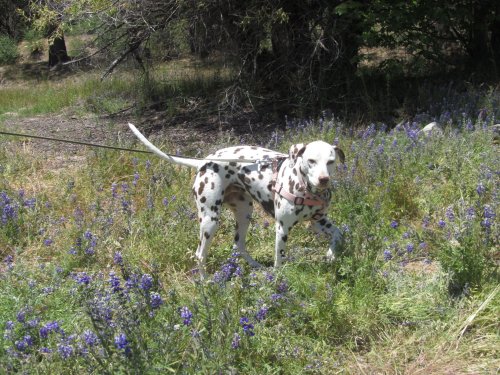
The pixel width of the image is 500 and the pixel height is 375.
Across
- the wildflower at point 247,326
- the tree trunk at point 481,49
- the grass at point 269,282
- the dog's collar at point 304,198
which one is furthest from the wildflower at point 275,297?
the tree trunk at point 481,49

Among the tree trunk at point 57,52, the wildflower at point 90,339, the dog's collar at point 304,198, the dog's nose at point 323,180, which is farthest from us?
the tree trunk at point 57,52

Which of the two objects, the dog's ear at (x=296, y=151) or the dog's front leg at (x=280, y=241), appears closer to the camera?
the dog's ear at (x=296, y=151)

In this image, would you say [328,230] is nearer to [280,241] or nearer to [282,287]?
[280,241]

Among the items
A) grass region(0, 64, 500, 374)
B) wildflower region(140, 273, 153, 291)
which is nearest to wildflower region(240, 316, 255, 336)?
grass region(0, 64, 500, 374)

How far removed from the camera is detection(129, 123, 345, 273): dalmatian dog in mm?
4297

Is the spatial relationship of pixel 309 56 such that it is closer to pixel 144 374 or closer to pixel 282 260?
pixel 282 260

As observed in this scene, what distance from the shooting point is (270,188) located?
4.70 metres

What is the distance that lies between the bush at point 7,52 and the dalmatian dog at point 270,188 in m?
25.7

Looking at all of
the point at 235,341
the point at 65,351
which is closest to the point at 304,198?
the point at 235,341

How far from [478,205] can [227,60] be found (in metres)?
7.37

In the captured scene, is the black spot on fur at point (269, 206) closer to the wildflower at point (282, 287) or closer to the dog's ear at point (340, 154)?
→ the dog's ear at point (340, 154)

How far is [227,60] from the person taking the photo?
429 inches

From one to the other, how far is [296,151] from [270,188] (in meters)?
0.43

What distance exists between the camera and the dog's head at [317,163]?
4.14m
